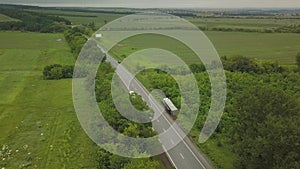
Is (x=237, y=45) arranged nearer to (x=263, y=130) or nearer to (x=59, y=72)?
(x=59, y=72)

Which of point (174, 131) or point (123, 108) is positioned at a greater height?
point (123, 108)

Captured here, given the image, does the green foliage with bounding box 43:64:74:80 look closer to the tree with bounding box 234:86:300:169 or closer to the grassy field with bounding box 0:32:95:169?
the grassy field with bounding box 0:32:95:169

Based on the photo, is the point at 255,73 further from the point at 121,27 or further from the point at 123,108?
the point at 121,27

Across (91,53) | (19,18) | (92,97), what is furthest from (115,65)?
(19,18)

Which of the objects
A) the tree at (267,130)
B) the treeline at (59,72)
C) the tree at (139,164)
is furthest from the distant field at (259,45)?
the tree at (139,164)

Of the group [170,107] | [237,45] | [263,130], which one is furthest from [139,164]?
[237,45]

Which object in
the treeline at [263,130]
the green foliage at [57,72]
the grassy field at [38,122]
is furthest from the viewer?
the green foliage at [57,72]

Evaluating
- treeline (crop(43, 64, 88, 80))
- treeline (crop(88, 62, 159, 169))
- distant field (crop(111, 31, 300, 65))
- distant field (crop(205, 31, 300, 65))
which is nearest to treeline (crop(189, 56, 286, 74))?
distant field (crop(111, 31, 300, 65))

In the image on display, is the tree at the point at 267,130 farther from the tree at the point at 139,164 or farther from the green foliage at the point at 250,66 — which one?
the green foliage at the point at 250,66
